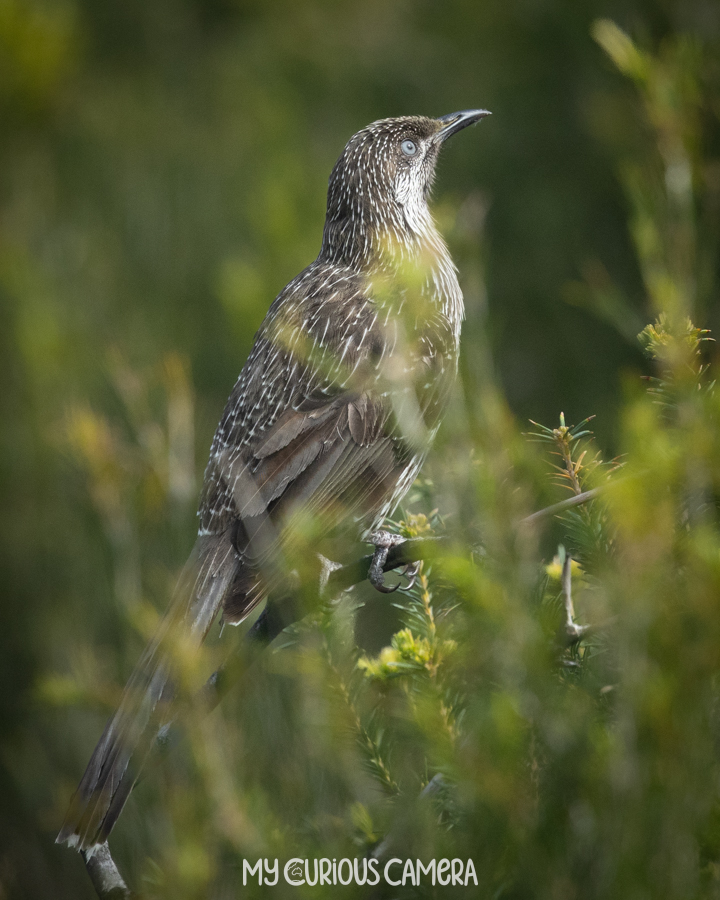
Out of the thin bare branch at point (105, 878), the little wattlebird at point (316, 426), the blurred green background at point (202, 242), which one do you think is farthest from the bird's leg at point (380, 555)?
the thin bare branch at point (105, 878)

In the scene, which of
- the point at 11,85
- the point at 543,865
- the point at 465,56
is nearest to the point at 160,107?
the point at 11,85

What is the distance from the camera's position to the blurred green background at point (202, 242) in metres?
2.90

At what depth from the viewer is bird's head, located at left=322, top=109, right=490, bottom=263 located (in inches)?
124

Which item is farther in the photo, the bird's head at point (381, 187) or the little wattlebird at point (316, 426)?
the bird's head at point (381, 187)

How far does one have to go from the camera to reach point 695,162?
1.85 metres

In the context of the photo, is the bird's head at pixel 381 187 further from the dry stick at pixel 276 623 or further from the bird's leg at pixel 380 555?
the dry stick at pixel 276 623

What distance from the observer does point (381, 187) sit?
10.5 feet

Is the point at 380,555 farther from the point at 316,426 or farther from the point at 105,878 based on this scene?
the point at 105,878

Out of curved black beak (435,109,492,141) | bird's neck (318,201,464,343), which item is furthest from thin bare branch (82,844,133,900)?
curved black beak (435,109,492,141)

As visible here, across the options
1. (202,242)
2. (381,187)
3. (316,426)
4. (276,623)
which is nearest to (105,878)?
(276,623)

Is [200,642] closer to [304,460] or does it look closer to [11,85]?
[304,460]

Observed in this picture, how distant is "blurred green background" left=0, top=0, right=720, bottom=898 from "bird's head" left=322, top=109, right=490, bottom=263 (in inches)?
9.1

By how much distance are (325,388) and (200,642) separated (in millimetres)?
811

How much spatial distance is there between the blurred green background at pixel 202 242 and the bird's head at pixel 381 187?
23cm
